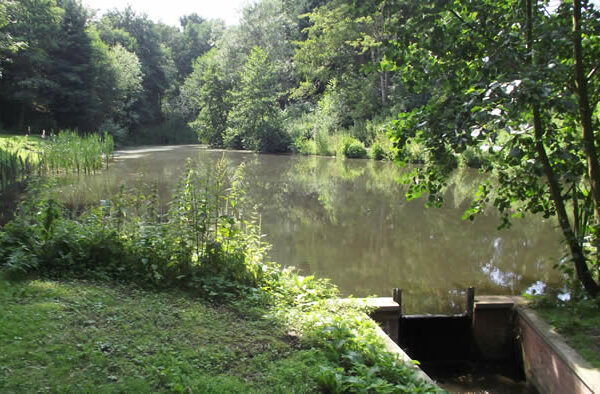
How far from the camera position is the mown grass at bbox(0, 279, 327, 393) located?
260 cm

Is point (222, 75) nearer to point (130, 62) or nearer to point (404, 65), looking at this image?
point (130, 62)

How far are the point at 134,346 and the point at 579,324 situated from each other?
12.9ft

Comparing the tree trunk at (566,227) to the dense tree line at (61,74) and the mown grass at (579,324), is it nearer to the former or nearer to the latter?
the mown grass at (579,324)

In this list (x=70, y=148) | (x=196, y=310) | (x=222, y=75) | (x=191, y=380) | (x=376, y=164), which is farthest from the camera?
(x=222, y=75)

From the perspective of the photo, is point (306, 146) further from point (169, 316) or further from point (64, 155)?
point (169, 316)

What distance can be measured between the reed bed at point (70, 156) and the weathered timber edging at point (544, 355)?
13363 millimetres

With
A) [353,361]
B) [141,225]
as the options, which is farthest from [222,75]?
[353,361]

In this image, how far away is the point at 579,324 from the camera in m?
4.38

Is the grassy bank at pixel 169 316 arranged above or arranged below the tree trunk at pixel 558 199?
below

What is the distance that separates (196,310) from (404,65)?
2876mm

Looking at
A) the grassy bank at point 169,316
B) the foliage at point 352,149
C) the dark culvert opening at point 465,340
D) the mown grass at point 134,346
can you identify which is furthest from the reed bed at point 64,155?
the foliage at point 352,149

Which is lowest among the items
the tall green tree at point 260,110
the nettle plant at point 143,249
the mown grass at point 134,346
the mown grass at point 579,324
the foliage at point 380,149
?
the mown grass at point 579,324

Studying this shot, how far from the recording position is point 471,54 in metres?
4.35

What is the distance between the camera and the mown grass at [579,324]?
13.0ft
